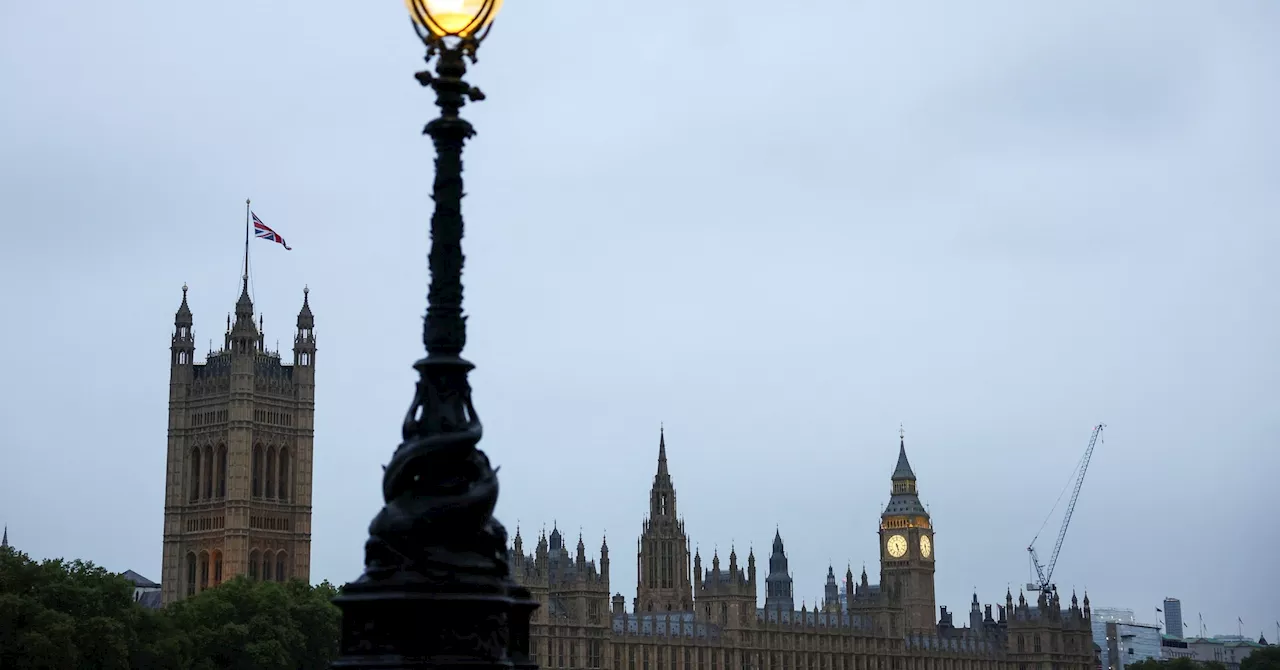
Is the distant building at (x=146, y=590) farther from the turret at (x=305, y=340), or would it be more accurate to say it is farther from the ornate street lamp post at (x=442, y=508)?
the ornate street lamp post at (x=442, y=508)

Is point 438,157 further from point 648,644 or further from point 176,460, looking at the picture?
point 176,460

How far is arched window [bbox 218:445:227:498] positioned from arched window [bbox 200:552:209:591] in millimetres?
5473

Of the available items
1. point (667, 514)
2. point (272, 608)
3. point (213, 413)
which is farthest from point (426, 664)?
point (667, 514)

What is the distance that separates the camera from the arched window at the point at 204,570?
543ft

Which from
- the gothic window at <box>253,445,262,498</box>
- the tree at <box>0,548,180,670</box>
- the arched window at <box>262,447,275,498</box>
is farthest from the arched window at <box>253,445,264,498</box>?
the tree at <box>0,548,180,670</box>

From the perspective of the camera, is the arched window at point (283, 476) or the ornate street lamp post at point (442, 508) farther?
the arched window at point (283, 476)

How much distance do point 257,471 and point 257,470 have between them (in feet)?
0.49

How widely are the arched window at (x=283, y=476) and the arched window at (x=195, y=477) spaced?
7.28m

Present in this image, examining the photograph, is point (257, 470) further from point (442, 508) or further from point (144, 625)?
point (442, 508)

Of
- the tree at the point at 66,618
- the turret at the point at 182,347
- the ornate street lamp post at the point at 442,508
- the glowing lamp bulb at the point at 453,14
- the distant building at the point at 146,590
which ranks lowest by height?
the ornate street lamp post at the point at 442,508

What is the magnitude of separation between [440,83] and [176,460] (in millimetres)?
158660

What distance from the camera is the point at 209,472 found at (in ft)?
555

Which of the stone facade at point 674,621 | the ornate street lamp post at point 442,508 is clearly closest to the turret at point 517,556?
the stone facade at point 674,621

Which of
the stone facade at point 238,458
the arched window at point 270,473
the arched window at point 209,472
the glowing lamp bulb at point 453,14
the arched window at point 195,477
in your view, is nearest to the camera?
the glowing lamp bulb at point 453,14
